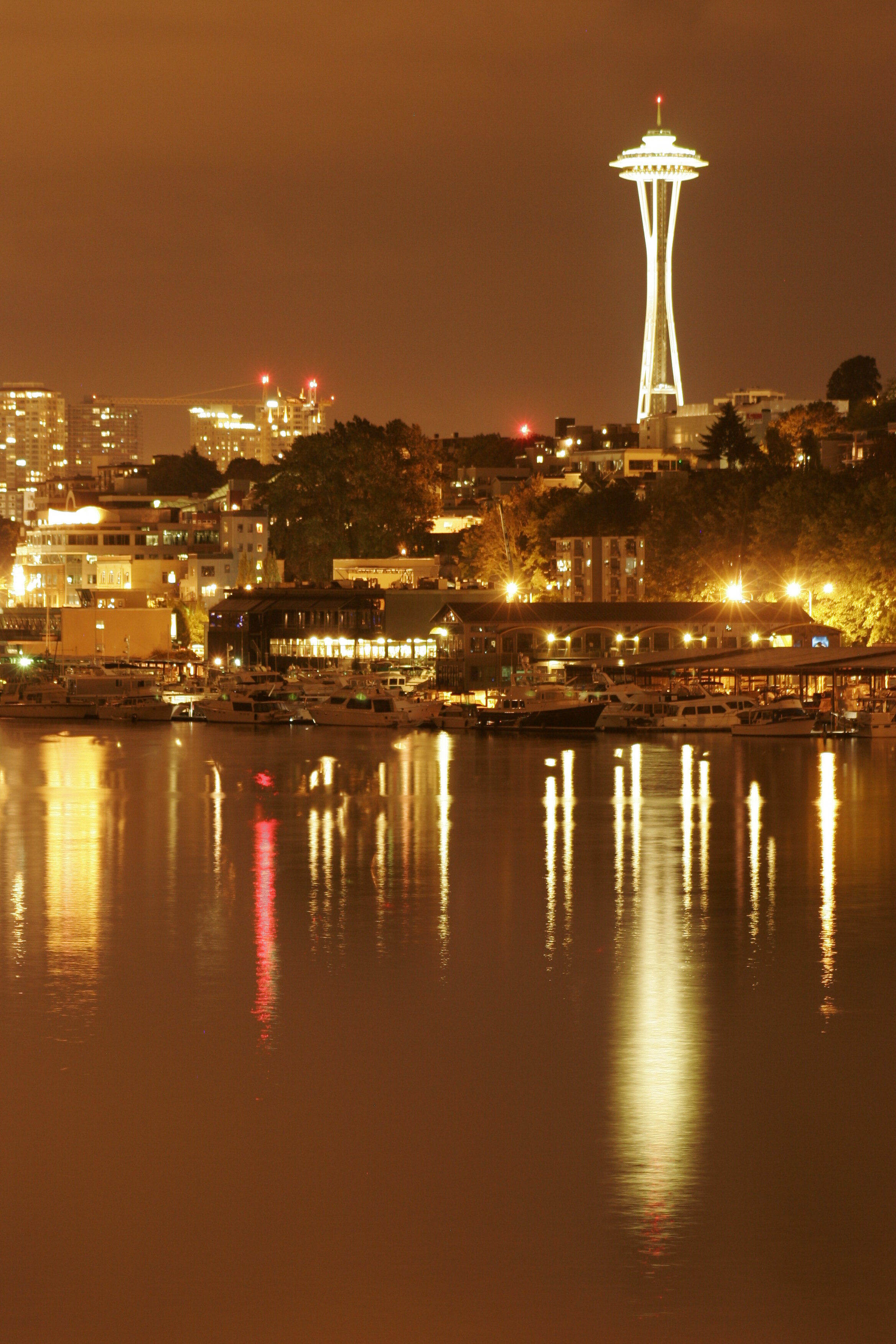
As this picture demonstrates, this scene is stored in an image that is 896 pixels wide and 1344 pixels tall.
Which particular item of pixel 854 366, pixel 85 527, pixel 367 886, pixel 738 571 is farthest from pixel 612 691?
pixel 854 366

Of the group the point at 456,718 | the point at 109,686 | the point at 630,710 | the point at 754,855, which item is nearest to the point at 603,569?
the point at 109,686

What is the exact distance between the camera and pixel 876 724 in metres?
46.9

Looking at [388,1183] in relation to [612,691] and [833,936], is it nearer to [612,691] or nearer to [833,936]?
[833,936]

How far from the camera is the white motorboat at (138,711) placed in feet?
184

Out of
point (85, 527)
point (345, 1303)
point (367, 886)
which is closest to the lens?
point (345, 1303)

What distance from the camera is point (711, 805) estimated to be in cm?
3136

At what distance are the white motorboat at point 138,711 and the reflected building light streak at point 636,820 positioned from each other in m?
18.7

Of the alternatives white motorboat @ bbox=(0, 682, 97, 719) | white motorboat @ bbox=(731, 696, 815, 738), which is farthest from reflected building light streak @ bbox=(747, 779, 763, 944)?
white motorboat @ bbox=(0, 682, 97, 719)

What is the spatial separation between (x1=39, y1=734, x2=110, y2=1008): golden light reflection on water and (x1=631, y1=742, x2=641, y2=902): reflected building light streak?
7000mm

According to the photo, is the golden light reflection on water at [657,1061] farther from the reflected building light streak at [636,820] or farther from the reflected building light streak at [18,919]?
the reflected building light streak at [18,919]

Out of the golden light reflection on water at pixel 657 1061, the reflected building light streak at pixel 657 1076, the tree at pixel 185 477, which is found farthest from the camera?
the tree at pixel 185 477

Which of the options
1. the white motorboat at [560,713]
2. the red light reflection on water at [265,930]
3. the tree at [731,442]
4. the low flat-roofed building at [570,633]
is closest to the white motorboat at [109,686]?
the low flat-roofed building at [570,633]

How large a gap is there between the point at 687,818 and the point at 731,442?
5682cm

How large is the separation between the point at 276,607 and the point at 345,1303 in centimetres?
6002
